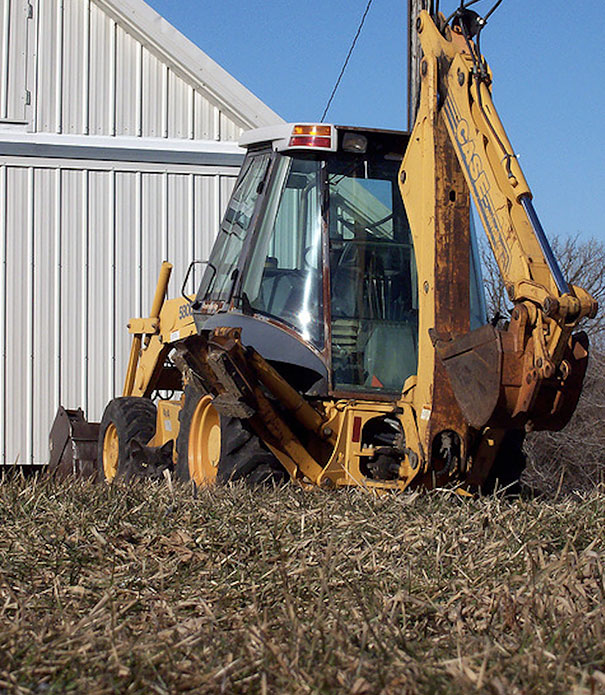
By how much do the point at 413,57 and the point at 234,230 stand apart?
4.74 metres

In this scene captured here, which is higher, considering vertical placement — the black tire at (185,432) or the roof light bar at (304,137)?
the roof light bar at (304,137)

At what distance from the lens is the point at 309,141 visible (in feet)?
22.5

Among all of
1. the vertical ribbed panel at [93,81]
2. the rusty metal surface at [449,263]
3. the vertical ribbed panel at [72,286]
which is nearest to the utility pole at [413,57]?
the vertical ribbed panel at [93,81]

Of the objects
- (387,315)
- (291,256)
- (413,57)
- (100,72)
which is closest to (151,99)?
(100,72)

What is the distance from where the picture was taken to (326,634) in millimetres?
2883

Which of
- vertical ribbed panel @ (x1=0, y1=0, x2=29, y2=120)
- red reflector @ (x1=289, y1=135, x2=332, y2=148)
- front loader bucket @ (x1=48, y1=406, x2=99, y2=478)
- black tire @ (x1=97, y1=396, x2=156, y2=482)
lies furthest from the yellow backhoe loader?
vertical ribbed panel @ (x1=0, y1=0, x2=29, y2=120)

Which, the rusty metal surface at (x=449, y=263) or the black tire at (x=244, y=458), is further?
the black tire at (x=244, y=458)

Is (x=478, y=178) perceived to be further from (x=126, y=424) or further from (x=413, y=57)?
(x=413, y=57)

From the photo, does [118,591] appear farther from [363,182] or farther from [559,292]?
[363,182]

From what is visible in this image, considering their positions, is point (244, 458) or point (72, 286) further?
point (72, 286)

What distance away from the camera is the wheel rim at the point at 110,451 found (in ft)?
29.6

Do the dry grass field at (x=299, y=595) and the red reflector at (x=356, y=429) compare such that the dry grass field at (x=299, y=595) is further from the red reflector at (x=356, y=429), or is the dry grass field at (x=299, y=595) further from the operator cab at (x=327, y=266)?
the operator cab at (x=327, y=266)

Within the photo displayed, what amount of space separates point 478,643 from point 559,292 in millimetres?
2629

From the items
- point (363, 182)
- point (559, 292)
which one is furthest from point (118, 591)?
point (363, 182)
